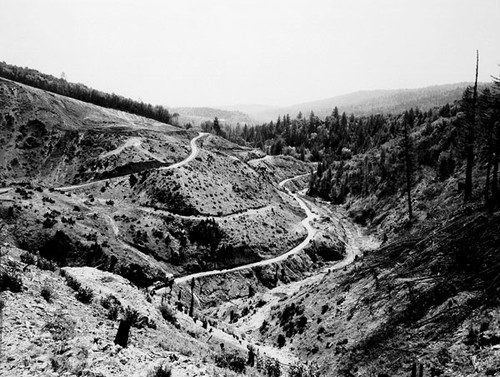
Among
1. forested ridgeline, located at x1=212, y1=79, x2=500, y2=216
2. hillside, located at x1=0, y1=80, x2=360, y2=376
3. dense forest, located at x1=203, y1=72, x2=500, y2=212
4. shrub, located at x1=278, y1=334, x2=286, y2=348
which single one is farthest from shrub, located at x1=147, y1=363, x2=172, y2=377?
dense forest, located at x1=203, y1=72, x2=500, y2=212

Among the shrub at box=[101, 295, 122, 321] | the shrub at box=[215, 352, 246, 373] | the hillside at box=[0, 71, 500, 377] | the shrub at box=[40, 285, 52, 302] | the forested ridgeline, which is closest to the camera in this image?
the shrub at box=[40, 285, 52, 302]

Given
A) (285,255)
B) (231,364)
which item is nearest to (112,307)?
(231,364)

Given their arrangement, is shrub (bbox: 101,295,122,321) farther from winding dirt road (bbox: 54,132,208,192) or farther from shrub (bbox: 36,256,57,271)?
winding dirt road (bbox: 54,132,208,192)

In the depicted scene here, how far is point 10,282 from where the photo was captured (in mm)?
15406

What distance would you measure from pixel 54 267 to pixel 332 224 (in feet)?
264

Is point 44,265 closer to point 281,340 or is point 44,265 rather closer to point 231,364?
point 231,364

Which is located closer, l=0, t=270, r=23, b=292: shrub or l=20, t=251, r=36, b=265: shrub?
l=0, t=270, r=23, b=292: shrub

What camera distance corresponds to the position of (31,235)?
5228 centimetres

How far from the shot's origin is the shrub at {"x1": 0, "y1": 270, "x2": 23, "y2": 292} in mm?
15173

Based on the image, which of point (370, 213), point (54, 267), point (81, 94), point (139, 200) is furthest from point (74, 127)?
point (54, 267)

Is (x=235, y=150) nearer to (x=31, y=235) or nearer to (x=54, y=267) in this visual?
(x=31, y=235)

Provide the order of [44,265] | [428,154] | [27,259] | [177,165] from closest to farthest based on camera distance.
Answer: [27,259] < [44,265] < [177,165] < [428,154]

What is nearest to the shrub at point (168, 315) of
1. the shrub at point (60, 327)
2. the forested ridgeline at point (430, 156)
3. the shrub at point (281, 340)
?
the shrub at point (60, 327)

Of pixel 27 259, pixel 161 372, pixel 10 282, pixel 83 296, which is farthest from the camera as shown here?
pixel 27 259
